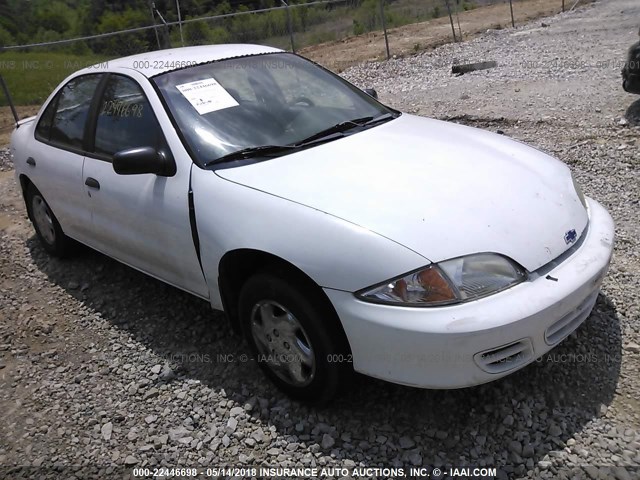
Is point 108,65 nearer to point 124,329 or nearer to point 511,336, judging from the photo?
point 124,329

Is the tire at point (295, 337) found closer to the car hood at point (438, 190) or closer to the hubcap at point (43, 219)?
the car hood at point (438, 190)

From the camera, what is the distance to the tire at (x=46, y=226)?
15.2 feet

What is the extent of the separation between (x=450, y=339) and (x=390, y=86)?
869 cm

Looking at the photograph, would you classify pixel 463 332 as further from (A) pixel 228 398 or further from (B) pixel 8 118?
(B) pixel 8 118

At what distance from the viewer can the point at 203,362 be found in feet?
11.1

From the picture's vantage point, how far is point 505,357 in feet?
7.72

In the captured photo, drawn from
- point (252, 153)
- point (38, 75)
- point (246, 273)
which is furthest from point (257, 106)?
point (38, 75)

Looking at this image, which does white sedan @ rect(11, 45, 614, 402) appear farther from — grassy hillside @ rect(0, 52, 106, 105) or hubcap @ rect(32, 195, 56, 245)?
grassy hillside @ rect(0, 52, 106, 105)

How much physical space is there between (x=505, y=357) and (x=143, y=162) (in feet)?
6.56

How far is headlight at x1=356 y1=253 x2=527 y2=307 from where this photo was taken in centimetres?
231

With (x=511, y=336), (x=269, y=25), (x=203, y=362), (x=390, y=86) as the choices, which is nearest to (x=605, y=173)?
Answer: (x=511, y=336)

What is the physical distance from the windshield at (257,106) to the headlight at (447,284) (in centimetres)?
115

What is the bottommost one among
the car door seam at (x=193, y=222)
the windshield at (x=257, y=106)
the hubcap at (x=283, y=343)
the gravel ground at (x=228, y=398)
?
the gravel ground at (x=228, y=398)

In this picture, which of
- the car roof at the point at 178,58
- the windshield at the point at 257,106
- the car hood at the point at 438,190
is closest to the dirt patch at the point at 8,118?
the car roof at the point at 178,58
